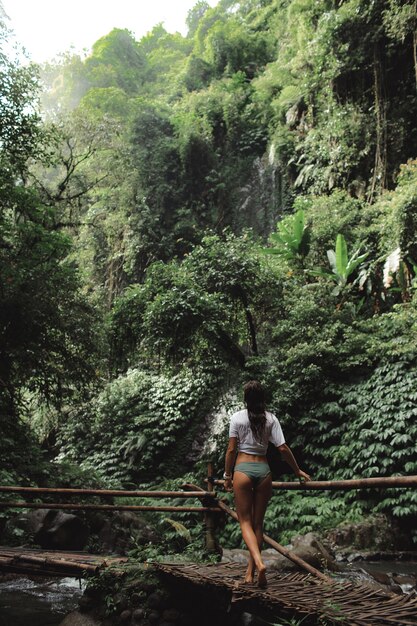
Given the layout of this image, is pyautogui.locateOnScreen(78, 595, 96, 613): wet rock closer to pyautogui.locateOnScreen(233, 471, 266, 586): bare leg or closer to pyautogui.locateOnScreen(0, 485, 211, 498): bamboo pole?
pyautogui.locateOnScreen(0, 485, 211, 498): bamboo pole

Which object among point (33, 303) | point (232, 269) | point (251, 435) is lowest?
point (251, 435)

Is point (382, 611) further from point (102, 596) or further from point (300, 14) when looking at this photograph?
point (300, 14)

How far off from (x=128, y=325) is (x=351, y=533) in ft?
20.3

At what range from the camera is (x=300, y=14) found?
16453mm

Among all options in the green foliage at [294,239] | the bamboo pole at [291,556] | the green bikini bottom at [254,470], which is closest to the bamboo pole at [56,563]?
the bamboo pole at [291,556]

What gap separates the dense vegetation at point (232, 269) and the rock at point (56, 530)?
0.81m

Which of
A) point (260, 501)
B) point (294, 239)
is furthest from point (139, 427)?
point (260, 501)

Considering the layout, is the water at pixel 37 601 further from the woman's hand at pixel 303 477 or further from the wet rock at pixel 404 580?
the wet rock at pixel 404 580

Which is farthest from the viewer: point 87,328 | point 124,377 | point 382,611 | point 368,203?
point 124,377

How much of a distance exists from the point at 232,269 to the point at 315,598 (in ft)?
28.2

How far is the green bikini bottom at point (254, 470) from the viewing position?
3143 mm

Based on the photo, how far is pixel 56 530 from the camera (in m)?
6.59

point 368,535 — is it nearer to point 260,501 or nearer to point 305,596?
point 260,501

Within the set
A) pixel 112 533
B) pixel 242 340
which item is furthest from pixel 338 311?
pixel 112 533
